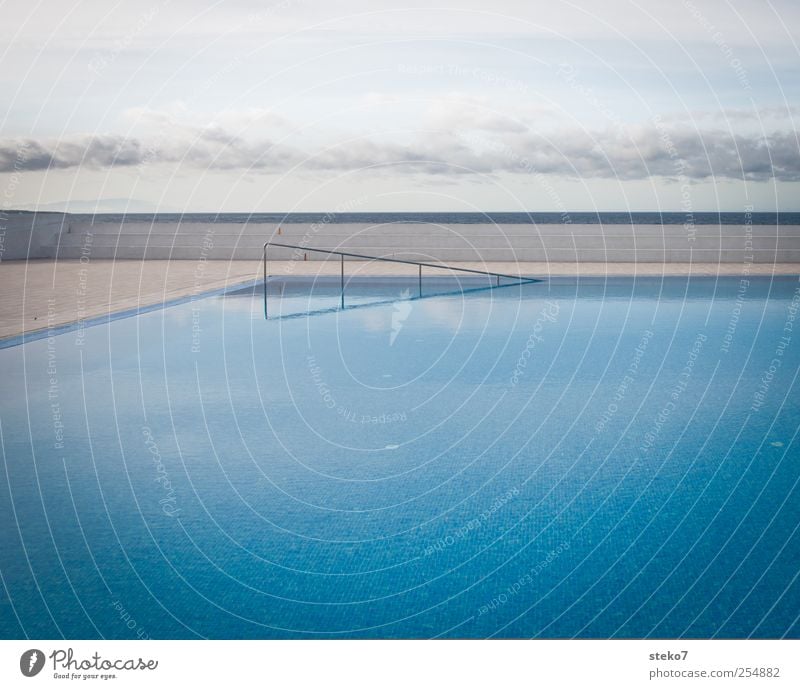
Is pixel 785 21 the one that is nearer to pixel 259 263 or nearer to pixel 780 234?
pixel 780 234

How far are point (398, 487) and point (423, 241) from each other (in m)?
18.4

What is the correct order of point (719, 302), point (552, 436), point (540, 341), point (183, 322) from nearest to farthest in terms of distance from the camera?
1. point (552, 436)
2. point (540, 341)
3. point (183, 322)
4. point (719, 302)

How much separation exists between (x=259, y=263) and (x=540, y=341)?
1334 cm

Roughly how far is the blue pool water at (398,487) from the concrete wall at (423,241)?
12.3 m

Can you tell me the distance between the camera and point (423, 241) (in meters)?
23.3

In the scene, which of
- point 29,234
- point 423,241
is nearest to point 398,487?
point 423,241

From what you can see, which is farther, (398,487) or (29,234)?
(29,234)

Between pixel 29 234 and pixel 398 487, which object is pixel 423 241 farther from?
pixel 398 487

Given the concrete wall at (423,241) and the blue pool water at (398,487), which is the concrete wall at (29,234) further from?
the blue pool water at (398,487)

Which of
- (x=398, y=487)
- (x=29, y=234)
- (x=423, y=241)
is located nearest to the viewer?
(x=398, y=487)

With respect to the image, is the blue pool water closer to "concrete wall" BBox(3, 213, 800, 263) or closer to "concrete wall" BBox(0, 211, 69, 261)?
"concrete wall" BBox(3, 213, 800, 263)
